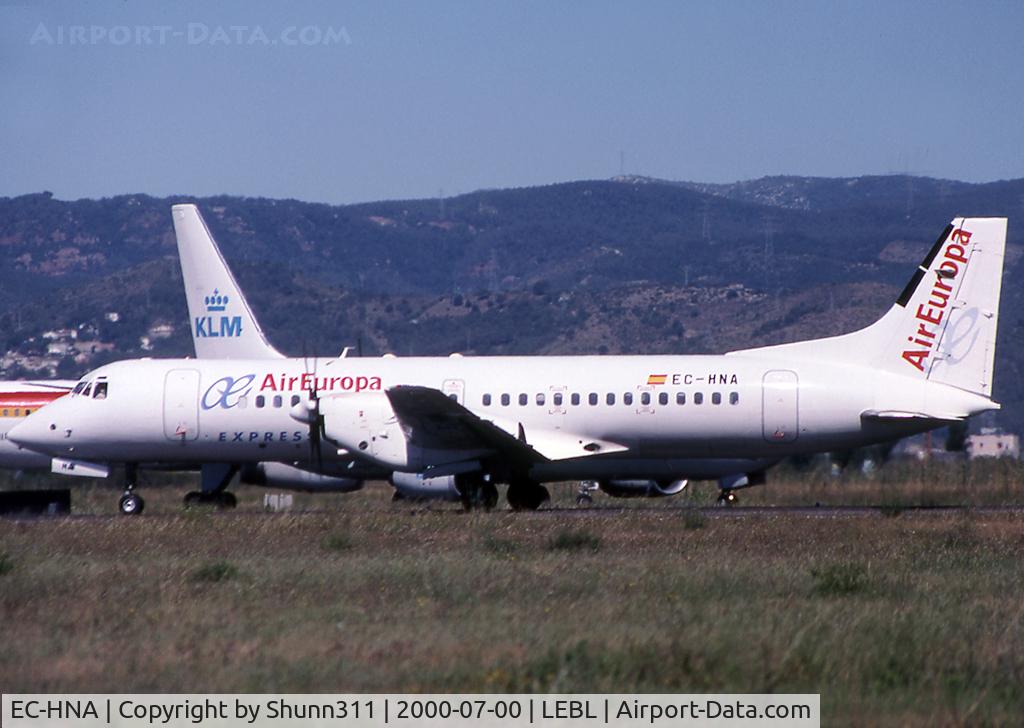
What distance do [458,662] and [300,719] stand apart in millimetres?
1959

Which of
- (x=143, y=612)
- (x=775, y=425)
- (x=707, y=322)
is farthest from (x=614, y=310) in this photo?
(x=143, y=612)

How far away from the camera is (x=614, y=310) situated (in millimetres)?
177375

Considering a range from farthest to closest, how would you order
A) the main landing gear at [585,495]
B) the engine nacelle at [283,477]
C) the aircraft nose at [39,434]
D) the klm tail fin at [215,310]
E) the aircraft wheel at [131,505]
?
the klm tail fin at [215,310]
the main landing gear at [585,495]
the engine nacelle at [283,477]
the aircraft nose at [39,434]
the aircraft wheel at [131,505]

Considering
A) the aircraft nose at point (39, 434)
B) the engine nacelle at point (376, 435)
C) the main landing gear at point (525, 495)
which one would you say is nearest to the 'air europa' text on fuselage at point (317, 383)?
the engine nacelle at point (376, 435)

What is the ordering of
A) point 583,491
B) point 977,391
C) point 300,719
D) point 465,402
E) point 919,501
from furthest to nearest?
point 583,491 → point 919,501 → point 465,402 → point 977,391 → point 300,719

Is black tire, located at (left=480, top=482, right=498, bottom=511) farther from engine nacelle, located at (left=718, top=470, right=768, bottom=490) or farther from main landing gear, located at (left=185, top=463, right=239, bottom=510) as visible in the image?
main landing gear, located at (left=185, top=463, right=239, bottom=510)

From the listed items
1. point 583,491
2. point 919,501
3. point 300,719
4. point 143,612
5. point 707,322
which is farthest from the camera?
point 707,322

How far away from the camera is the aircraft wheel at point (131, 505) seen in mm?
31609

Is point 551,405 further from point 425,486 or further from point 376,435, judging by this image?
point 425,486

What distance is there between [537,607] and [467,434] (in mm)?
14673

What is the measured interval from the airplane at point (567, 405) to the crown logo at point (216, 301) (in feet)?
24.8

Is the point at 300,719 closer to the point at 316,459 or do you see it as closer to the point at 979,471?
the point at 316,459

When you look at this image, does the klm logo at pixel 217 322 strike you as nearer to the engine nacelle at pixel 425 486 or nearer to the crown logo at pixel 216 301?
the crown logo at pixel 216 301
